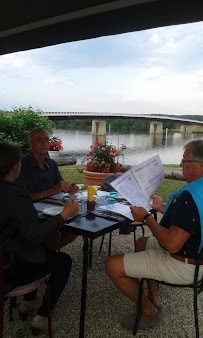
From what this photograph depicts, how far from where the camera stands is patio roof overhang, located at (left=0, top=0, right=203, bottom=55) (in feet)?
6.70

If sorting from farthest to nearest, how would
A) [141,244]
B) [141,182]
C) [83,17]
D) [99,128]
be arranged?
[99,128] → [83,17] → [141,244] → [141,182]

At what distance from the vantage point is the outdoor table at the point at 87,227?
165 cm

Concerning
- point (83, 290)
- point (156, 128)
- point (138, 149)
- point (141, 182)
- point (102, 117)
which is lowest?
point (138, 149)

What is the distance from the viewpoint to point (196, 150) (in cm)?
155

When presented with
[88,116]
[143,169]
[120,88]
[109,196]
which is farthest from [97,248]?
[88,116]

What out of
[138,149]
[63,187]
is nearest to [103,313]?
[63,187]

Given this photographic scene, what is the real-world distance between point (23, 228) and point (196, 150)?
1.13m

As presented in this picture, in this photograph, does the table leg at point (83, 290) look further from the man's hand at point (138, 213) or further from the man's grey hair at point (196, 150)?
the man's grey hair at point (196, 150)

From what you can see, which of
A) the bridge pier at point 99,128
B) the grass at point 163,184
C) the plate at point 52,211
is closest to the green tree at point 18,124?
the grass at point 163,184

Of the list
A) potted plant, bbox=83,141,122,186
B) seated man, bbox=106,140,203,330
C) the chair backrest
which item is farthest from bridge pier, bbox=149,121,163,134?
the chair backrest

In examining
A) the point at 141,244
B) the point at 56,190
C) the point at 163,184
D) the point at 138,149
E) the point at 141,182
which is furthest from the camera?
the point at 138,149

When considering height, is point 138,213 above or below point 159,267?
above

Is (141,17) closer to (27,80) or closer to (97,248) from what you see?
(97,248)

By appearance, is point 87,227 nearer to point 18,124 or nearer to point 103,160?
point 103,160
